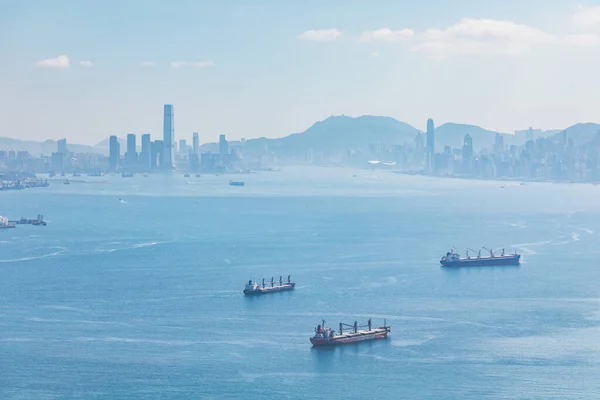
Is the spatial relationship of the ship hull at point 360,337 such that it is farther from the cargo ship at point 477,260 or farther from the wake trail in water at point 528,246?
the wake trail in water at point 528,246

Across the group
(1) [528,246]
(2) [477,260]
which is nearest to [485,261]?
(2) [477,260]

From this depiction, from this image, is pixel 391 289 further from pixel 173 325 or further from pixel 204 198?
pixel 204 198

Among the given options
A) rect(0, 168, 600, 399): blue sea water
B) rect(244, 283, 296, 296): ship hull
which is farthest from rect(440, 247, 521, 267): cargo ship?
rect(244, 283, 296, 296): ship hull

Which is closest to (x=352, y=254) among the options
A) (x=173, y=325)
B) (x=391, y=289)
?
(x=391, y=289)

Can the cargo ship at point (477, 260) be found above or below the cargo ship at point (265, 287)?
above

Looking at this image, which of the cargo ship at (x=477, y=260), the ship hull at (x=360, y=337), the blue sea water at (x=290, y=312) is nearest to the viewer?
the blue sea water at (x=290, y=312)

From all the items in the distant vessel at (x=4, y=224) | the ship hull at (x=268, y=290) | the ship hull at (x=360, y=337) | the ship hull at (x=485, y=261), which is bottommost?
the ship hull at (x=360, y=337)

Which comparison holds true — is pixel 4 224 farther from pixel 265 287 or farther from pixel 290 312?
pixel 290 312

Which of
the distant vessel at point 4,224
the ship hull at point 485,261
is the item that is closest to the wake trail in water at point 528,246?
the ship hull at point 485,261
